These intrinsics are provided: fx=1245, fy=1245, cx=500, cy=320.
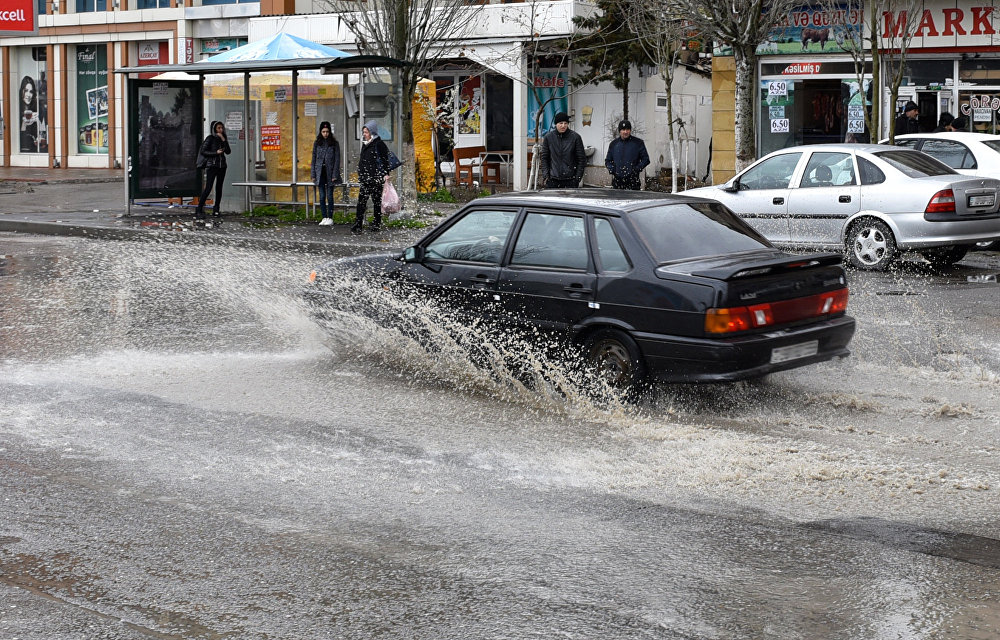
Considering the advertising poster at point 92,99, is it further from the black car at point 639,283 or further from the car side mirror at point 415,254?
the black car at point 639,283

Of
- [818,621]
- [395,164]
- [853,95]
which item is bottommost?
[818,621]

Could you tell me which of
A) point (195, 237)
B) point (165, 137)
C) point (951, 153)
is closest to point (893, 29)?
point (951, 153)

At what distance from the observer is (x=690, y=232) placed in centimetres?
825

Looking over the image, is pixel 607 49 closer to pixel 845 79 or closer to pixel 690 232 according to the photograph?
pixel 845 79

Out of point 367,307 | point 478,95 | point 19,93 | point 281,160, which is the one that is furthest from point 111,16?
point 367,307

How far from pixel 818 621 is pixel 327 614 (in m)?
1.76

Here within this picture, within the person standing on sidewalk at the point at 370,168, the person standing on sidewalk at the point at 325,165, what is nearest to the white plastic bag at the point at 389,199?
the person standing on sidewalk at the point at 370,168

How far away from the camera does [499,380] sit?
8.49m

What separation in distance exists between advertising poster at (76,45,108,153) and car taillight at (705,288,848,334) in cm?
3698

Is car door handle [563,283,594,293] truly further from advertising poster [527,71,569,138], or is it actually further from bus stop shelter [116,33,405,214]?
advertising poster [527,71,569,138]

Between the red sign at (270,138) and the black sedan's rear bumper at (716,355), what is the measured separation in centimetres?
1640

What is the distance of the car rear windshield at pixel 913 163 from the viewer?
49.4 ft

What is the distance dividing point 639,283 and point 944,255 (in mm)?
8993

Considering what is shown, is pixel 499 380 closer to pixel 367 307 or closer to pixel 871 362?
pixel 367 307
